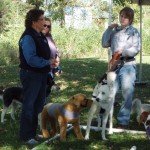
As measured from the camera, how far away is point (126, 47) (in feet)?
21.1

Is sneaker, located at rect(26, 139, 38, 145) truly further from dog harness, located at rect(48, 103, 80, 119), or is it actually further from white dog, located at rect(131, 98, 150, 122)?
white dog, located at rect(131, 98, 150, 122)

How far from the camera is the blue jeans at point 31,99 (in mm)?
5508

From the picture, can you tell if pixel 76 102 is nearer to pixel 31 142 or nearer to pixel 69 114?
pixel 69 114

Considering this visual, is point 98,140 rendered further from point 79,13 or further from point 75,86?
point 79,13

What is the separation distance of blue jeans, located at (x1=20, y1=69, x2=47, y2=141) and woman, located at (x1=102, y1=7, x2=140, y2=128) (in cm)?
135

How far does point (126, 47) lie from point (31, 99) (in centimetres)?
185

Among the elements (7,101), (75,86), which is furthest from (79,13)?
(7,101)

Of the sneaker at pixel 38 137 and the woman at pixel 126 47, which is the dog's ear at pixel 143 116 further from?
the sneaker at pixel 38 137

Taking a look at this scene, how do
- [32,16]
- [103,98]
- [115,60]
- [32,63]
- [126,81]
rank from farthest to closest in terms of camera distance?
[126,81]
[115,60]
[103,98]
[32,16]
[32,63]

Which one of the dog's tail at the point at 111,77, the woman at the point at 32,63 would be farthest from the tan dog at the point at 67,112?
the dog's tail at the point at 111,77

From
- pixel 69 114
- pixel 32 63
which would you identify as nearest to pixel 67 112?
pixel 69 114

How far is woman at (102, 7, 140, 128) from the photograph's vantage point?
638 centimetres

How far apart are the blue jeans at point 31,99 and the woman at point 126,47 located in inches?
53.2

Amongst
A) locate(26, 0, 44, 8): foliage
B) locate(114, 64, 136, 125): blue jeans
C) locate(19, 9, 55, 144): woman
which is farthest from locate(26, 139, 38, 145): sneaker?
locate(26, 0, 44, 8): foliage
